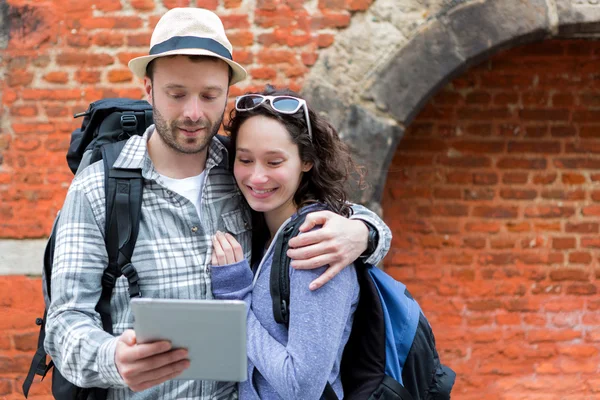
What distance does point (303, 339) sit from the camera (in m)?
1.75

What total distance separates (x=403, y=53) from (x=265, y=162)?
6.90 feet

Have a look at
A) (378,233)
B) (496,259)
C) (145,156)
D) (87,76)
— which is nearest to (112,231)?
(145,156)

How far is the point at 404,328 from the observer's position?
200 cm

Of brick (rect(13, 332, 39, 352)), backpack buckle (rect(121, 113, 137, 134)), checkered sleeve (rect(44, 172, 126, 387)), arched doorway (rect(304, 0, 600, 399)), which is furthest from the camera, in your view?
arched doorway (rect(304, 0, 600, 399))

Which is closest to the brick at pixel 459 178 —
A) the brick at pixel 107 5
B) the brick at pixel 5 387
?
the brick at pixel 107 5

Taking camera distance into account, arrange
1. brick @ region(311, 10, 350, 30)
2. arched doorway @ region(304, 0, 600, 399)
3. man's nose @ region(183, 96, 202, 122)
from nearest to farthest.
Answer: man's nose @ region(183, 96, 202, 122), brick @ region(311, 10, 350, 30), arched doorway @ region(304, 0, 600, 399)

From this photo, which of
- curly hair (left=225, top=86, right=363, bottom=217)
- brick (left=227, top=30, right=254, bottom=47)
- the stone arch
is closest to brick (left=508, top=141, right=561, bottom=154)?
the stone arch

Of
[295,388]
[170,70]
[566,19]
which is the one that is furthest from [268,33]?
[295,388]

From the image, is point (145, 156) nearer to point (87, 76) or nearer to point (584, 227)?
point (87, 76)

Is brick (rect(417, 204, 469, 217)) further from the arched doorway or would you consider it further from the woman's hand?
the woman's hand

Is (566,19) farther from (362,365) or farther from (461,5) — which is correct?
(362,365)

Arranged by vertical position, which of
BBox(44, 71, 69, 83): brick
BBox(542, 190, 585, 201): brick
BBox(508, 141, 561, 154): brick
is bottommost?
BBox(542, 190, 585, 201): brick

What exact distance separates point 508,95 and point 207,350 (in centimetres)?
368

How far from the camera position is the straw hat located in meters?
1.86
